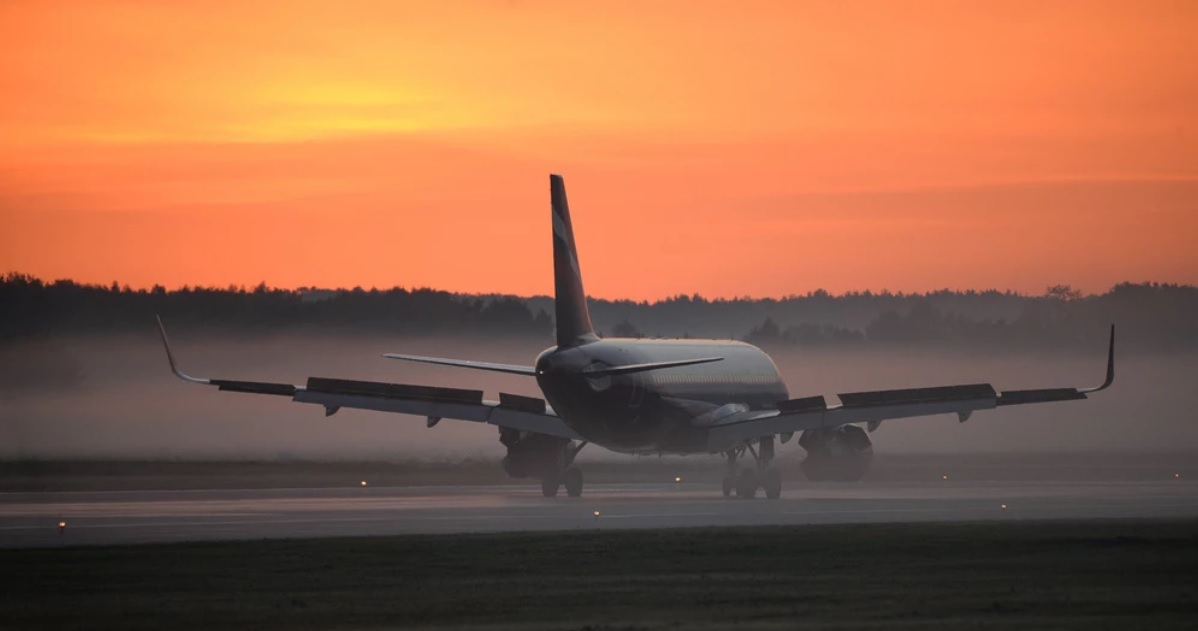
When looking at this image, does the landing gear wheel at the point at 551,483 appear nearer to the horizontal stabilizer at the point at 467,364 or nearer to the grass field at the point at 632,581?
the horizontal stabilizer at the point at 467,364

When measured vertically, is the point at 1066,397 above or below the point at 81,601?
above

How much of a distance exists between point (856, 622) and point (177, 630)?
342 inches

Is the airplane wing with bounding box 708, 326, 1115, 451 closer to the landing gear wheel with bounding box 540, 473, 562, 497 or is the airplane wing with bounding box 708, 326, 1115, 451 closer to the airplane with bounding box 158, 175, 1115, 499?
the airplane with bounding box 158, 175, 1115, 499

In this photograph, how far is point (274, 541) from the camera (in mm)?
39438

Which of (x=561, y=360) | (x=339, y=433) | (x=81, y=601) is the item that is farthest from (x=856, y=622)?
(x=339, y=433)

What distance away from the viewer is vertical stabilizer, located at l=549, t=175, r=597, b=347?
59219 millimetres

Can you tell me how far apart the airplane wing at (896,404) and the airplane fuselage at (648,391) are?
288 cm

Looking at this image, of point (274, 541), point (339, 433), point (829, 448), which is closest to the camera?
point (274, 541)

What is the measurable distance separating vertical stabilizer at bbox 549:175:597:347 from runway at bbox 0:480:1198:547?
Answer: 16.7 ft

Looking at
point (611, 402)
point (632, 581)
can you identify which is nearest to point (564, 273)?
point (611, 402)

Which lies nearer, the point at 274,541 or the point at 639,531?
the point at 274,541

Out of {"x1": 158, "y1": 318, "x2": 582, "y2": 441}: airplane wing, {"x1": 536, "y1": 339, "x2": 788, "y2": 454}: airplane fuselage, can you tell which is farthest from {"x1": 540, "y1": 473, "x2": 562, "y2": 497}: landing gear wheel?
{"x1": 536, "y1": 339, "x2": 788, "y2": 454}: airplane fuselage

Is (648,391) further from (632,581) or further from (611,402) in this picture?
(632,581)

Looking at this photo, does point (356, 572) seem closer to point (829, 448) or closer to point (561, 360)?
point (561, 360)
